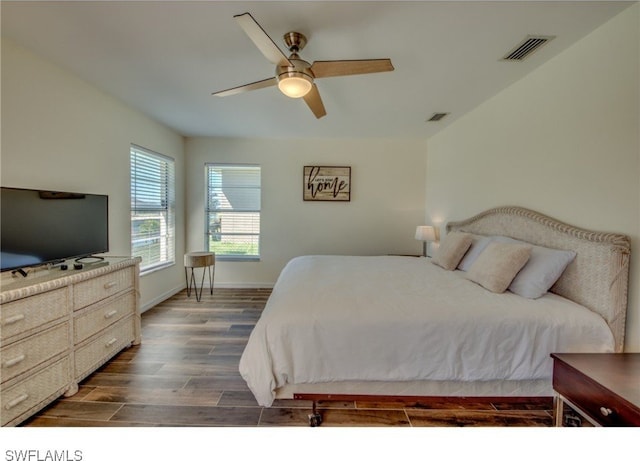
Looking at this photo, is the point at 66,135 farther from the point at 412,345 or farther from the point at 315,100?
the point at 412,345

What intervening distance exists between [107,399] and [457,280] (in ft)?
8.96

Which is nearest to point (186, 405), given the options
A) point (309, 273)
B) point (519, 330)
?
point (309, 273)

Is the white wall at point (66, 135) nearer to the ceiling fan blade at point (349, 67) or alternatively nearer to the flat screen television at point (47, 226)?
the flat screen television at point (47, 226)

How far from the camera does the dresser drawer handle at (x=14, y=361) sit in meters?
1.44

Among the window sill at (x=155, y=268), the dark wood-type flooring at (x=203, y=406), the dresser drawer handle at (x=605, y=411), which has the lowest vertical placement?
the dark wood-type flooring at (x=203, y=406)

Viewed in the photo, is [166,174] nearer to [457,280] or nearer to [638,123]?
[457,280]

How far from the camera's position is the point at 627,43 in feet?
5.25

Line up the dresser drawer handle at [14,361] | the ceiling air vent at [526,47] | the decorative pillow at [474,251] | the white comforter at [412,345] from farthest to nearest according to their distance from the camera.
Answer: the decorative pillow at [474,251] → the ceiling air vent at [526,47] → the white comforter at [412,345] → the dresser drawer handle at [14,361]

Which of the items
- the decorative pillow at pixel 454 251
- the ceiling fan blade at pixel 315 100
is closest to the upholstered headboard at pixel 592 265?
the decorative pillow at pixel 454 251

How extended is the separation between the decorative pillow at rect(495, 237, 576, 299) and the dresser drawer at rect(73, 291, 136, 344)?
3090mm

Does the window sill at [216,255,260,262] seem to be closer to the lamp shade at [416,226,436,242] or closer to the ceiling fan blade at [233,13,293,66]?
the lamp shade at [416,226,436,242]

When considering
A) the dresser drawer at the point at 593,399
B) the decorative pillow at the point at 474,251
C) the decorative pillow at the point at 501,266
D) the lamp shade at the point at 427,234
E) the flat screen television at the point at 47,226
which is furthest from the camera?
the lamp shade at the point at 427,234

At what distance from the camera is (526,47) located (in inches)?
76.2

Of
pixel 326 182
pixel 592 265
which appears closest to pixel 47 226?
pixel 326 182
